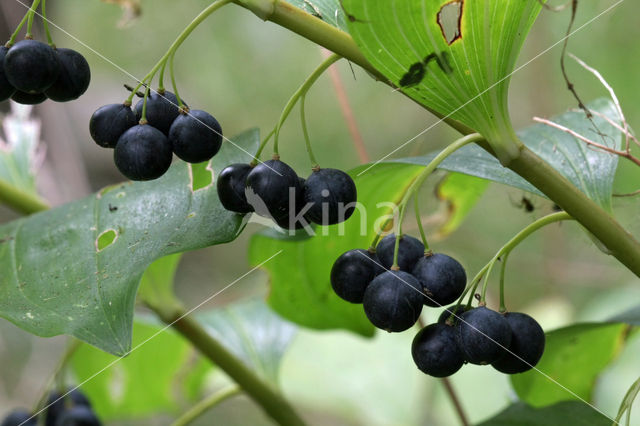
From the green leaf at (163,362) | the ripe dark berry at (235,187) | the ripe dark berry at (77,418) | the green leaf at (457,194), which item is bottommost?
the green leaf at (163,362)

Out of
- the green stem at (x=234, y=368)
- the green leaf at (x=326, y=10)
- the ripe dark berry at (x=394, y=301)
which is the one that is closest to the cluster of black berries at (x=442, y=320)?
the ripe dark berry at (x=394, y=301)

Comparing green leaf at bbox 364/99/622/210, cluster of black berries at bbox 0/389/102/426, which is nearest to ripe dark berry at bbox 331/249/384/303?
green leaf at bbox 364/99/622/210

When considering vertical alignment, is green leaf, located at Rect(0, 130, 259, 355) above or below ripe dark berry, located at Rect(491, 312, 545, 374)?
below

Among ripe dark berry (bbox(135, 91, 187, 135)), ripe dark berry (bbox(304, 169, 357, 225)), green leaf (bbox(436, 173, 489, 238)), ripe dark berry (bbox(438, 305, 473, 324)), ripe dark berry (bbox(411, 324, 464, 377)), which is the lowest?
green leaf (bbox(436, 173, 489, 238))

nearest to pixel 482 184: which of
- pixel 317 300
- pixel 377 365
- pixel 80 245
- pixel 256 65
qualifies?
pixel 317 300

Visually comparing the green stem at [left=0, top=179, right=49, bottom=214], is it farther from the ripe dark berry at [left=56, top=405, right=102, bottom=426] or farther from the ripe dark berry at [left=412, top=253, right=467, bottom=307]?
the ripe dark berry at [left=412, top=253, right=467, bottom=307]

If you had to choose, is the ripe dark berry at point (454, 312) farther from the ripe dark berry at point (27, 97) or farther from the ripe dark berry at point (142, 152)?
the ripe dark berry at point (27, 97)
